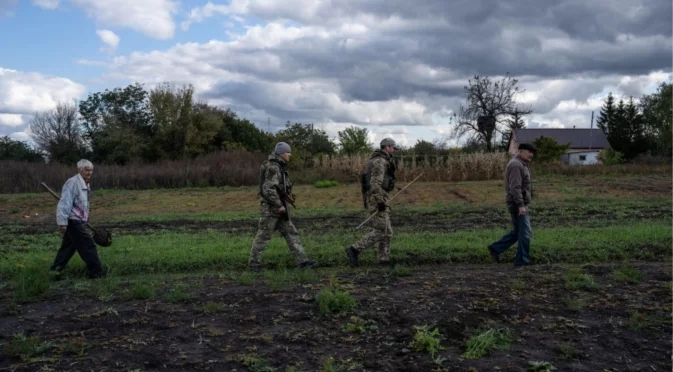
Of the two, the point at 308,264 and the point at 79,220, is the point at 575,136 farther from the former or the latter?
the point at 79,220

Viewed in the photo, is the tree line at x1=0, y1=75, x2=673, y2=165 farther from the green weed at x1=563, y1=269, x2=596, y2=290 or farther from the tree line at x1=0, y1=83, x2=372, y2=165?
the green weed at x1=563, y1=269, x2=596, y2=290

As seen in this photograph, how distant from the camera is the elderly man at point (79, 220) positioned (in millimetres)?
9398

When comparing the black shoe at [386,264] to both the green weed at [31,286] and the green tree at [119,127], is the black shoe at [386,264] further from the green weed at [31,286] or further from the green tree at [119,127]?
the green tree at [119,127]

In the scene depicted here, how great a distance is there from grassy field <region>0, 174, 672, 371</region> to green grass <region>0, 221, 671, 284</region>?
0.04 meters

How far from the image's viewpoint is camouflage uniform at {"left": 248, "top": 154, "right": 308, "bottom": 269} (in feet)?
32.4

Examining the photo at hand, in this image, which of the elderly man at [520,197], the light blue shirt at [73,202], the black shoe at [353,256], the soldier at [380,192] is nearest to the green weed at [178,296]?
the light blue shirt at [73,202]

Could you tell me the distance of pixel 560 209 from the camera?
17969 mm

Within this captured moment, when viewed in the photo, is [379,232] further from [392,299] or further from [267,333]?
[267,333]

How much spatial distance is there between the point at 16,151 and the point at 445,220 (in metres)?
56.1

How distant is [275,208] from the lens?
9.94 meters

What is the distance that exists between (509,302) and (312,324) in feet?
7.45

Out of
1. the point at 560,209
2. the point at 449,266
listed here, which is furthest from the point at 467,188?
the point at 449,266

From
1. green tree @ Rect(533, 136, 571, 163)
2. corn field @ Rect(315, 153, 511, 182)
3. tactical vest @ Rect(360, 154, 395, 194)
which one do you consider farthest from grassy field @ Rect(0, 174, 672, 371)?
green tree @ Rect(533, 136, 571, 163)

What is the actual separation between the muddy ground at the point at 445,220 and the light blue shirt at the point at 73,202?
613cm
